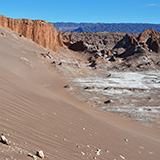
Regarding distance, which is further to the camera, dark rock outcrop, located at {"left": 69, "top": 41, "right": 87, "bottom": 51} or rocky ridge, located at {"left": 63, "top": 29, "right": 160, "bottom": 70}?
dark rock outcrop, located at {"left": 69, "top": 41, "right": 87, "bottom": 51}

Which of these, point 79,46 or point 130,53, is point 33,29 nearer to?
point 130,53

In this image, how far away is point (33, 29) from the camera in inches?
1614

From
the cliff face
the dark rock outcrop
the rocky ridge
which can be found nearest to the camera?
the cliff face

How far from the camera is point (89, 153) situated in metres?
5.43

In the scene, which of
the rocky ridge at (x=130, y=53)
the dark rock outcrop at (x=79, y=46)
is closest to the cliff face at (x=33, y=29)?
the rocky ridge at (x=130, y=53)

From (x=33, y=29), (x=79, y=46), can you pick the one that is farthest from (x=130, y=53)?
(x=33, y=29)

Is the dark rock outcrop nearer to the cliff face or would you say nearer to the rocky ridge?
the rocky ridge

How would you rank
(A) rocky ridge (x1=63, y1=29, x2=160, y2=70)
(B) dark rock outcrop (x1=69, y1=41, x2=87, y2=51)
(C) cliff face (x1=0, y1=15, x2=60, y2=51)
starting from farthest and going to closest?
1. (B) dark rock outcrop (x1=69, y1=41, x2=87, y2=51)
2. (A) rocky ridge (x1=63, y1=29, x2=160, y2=70)
3. (C) cliff face (x1=0, y1=15, x2=60, y2=51)

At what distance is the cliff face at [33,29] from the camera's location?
129 feet

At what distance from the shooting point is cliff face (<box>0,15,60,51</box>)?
39294mm

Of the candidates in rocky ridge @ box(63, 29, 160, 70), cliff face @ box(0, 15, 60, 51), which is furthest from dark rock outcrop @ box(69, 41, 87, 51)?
cliff face @ box(0, 15, 60, 51)

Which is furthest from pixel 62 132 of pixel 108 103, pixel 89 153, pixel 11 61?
pixel 11 61

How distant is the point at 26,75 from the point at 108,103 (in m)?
8.91

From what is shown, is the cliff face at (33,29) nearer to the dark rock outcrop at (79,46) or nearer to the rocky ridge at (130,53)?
the rocky ridge at (130,53)
